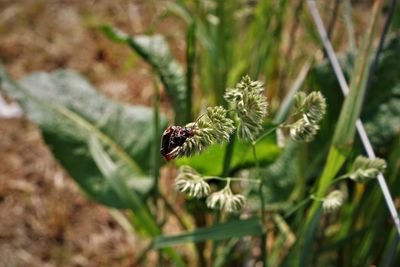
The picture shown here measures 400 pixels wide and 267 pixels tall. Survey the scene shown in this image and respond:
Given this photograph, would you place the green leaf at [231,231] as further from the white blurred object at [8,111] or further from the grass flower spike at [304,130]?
the white blurred object at [8,111]

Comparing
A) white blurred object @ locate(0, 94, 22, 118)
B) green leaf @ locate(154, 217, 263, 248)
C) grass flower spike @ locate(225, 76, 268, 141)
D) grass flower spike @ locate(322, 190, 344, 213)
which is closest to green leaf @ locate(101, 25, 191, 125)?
green leaf @ locate(154, 217, 263, 248)

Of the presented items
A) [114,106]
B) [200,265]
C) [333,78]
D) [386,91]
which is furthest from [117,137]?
[386,91]

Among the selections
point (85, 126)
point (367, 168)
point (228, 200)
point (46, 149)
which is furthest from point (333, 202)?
point (46, 149)

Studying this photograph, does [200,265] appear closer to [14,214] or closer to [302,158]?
[302,158]

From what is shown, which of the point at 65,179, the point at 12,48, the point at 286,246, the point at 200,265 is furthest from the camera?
the point at 12,48

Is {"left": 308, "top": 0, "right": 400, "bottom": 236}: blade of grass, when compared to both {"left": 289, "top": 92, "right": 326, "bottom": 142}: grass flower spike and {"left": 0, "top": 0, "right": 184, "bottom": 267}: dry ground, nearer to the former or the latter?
{"left": 289, "top": 92, "right": 326, "bottom": 142}: grass flower spike

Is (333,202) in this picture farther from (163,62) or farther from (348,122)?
(163,62)

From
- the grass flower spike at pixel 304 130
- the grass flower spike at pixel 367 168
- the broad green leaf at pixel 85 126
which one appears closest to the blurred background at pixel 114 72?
the broad green leaf at pixel 85 126
